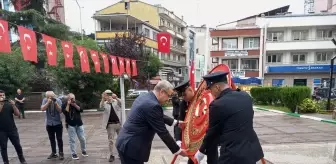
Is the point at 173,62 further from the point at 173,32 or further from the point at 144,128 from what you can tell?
the point at 144,128

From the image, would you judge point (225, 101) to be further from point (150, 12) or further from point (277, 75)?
point (150, 12)

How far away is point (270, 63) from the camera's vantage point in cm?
3581

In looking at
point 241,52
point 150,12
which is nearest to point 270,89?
point 241,52

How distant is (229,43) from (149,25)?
44.3 feet

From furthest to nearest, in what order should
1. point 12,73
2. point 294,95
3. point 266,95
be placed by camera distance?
point 266,95, point 12,73, point 294,95

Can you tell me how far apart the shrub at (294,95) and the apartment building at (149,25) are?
21728 mm

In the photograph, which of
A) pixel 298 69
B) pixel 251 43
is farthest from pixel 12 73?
pixel 298 69

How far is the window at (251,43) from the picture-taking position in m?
35.7

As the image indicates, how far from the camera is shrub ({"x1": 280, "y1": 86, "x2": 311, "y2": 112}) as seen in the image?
1428 cm

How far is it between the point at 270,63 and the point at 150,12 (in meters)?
23.6

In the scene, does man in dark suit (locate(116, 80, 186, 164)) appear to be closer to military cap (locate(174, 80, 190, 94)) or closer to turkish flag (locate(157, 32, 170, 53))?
military cap (locate(174, 80, 190, 94))

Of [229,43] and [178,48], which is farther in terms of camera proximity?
[178,48]

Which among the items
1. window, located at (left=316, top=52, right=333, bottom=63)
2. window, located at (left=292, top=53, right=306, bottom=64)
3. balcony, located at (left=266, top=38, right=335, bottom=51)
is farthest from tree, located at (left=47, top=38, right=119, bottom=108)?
window, located at (left=316, top=52, right=333, bottom=63)

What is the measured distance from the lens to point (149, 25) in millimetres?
41562
